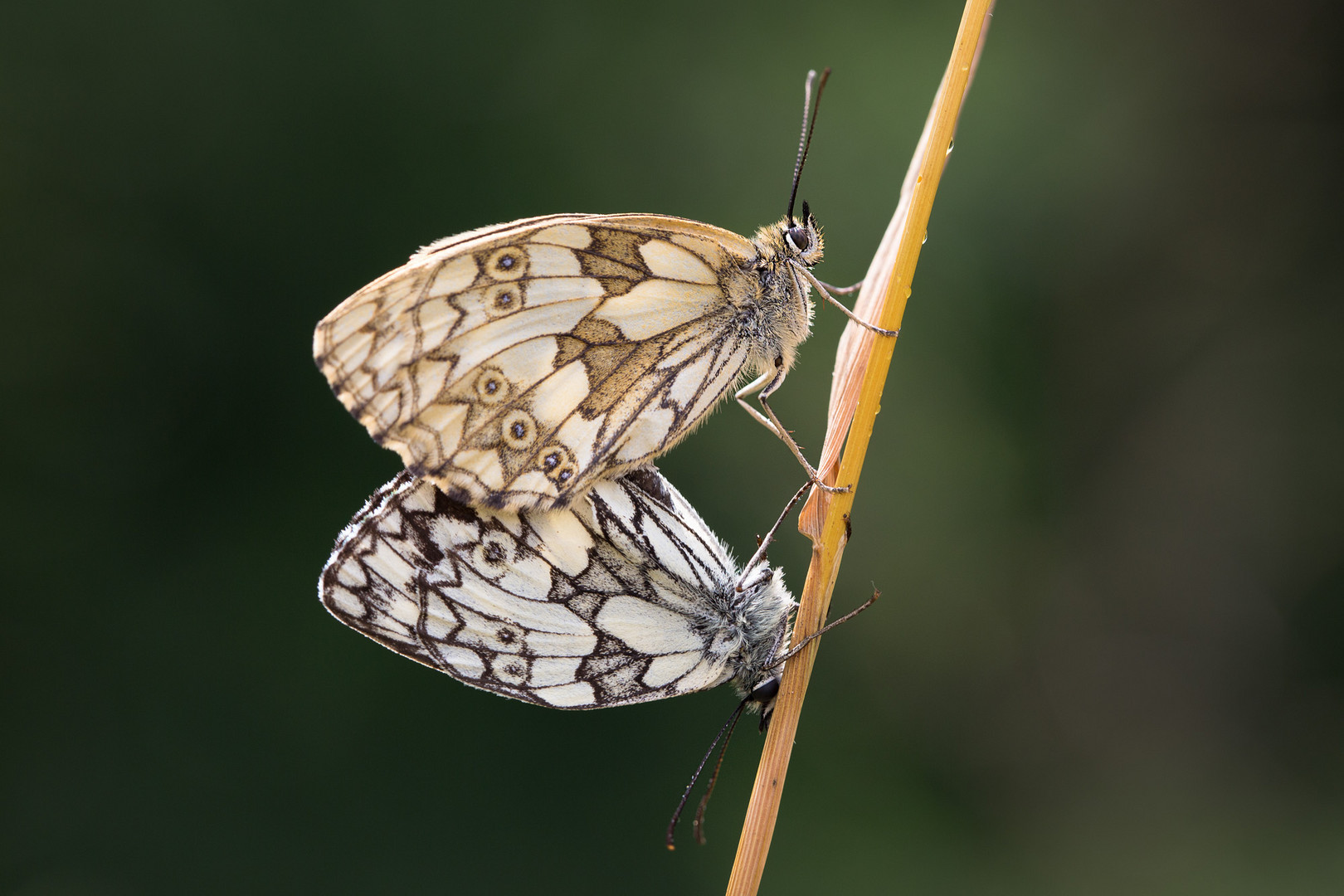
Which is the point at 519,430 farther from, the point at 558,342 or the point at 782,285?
the point at 782,285

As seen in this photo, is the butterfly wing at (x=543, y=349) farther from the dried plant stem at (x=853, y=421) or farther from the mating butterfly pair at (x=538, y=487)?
the dried plant stem at (x=853, y=421)

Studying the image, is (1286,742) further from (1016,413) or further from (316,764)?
(316,764)

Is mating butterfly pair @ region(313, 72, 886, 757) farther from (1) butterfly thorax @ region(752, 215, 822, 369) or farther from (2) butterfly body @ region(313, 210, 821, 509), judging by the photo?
(1) butterfly thorax @ region(752, 215, 822, 369)

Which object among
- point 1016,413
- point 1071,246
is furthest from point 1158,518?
point 1071,246

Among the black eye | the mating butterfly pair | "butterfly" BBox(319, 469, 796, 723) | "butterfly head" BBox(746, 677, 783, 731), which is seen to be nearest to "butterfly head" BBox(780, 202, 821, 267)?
the black eye

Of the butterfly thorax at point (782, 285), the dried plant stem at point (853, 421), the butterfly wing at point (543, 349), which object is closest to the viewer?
the dried plant stem at point (853, 421)

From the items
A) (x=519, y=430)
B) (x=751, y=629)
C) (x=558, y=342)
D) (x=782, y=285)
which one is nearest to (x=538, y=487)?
(x=519, y=430)

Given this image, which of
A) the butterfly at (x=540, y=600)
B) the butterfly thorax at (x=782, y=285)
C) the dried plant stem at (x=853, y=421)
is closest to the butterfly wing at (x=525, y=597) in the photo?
the butterfly at (x=540, y=600)
